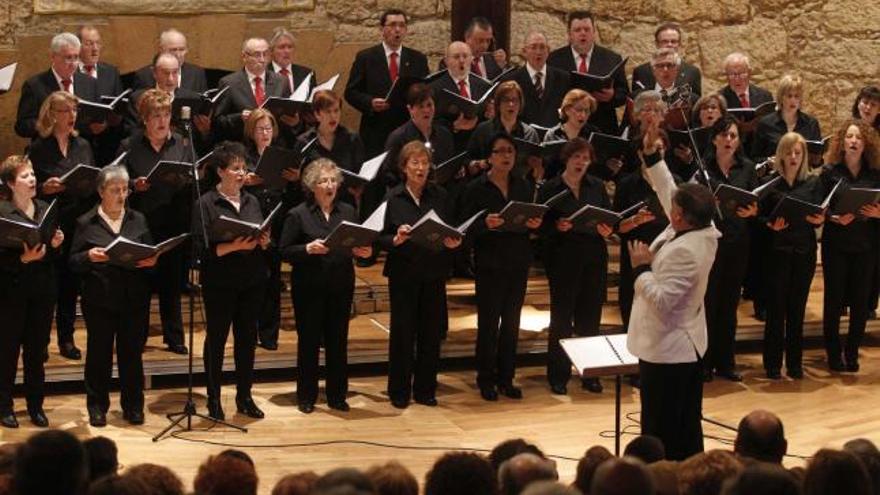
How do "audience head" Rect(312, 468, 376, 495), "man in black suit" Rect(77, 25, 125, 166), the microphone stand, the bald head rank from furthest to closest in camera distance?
"man in black suit" Rect(77, 25, 125, 166), the microphone stand, the bald head, "audience head" Rect(312, 468, 376, 495)

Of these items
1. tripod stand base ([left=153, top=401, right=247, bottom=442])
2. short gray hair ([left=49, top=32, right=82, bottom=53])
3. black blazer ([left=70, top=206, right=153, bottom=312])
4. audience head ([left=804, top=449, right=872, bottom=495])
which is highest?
short gray hair ([left=49, top=32, right=82, bottom=53])

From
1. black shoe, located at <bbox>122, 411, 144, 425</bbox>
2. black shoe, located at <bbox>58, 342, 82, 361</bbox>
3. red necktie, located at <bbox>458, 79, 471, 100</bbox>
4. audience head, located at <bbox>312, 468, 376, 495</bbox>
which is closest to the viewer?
audience head, located at <bbox>312, 468, 376, 495</bbox>

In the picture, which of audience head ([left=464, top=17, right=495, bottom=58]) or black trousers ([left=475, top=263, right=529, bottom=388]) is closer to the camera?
black trousers ([left=475, top=263, right=529, bottom=388])

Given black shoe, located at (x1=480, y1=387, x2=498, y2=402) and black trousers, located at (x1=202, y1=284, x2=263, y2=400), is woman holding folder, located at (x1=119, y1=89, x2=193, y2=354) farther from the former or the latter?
black shoe, located at (x1=480, y1=387, x2=498, y2=402)

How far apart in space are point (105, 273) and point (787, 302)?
3.81m

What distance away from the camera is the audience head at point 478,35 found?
9.25m

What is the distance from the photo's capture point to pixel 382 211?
771 centimetres

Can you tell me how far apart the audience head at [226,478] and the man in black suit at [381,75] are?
4884 mm

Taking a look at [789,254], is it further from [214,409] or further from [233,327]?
[214,409]

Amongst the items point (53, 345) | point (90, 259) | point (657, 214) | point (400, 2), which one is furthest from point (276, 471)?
point (400, 2)

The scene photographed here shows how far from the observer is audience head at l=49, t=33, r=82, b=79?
27.2ft

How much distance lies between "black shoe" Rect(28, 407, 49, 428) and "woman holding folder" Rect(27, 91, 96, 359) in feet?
1.96

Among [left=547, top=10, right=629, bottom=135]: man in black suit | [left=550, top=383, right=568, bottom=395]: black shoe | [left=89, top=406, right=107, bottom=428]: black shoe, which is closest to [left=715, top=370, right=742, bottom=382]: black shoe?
[left=550, top=383, right=568, bottom=395]: black shoe

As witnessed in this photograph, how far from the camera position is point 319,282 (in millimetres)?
7727
